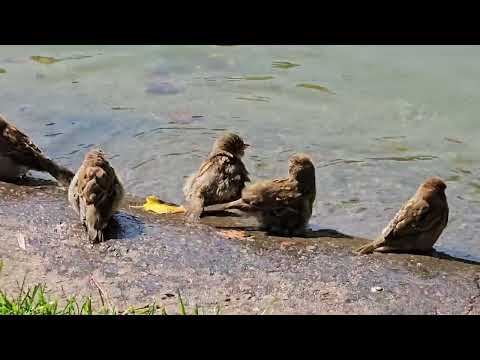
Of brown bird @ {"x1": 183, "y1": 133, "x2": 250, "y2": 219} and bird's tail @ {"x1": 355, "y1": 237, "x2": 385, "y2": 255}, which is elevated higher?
brown bird @ {"x1": 183, "y1": 133, "x2": 250, "y2": 219}

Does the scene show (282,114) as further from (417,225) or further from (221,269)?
(221,269)

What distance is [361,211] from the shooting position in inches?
325

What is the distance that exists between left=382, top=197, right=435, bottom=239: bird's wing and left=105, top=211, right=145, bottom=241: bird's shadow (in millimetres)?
1942

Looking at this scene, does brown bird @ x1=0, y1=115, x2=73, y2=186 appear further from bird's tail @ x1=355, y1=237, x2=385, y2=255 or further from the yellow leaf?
bird's tail @ x1=355, y1=237, x2=385, y2=255

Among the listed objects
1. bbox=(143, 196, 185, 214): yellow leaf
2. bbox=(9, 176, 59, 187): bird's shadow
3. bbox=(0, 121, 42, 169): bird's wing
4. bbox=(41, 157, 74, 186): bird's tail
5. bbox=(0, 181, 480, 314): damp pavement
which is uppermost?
bbox=(0, 121, 42, 169): bird's wing

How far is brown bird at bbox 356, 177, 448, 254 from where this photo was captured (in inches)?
253

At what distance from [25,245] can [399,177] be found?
4.39 m

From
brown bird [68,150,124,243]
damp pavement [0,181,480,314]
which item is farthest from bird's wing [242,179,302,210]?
brown bird [68,150,124,243]

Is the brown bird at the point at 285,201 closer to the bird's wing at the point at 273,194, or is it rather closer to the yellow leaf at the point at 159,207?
the bird's wing at the point at 273,194

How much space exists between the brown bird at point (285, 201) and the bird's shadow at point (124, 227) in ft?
2.66

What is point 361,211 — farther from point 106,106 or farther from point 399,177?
point 106,106

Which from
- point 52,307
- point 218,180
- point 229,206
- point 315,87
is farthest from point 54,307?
point 315,87

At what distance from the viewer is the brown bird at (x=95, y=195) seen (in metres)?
6.48

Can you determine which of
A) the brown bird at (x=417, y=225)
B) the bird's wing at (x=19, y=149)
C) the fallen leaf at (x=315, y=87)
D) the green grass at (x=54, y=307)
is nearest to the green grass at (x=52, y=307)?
the green grass at (x=54, y=307)
